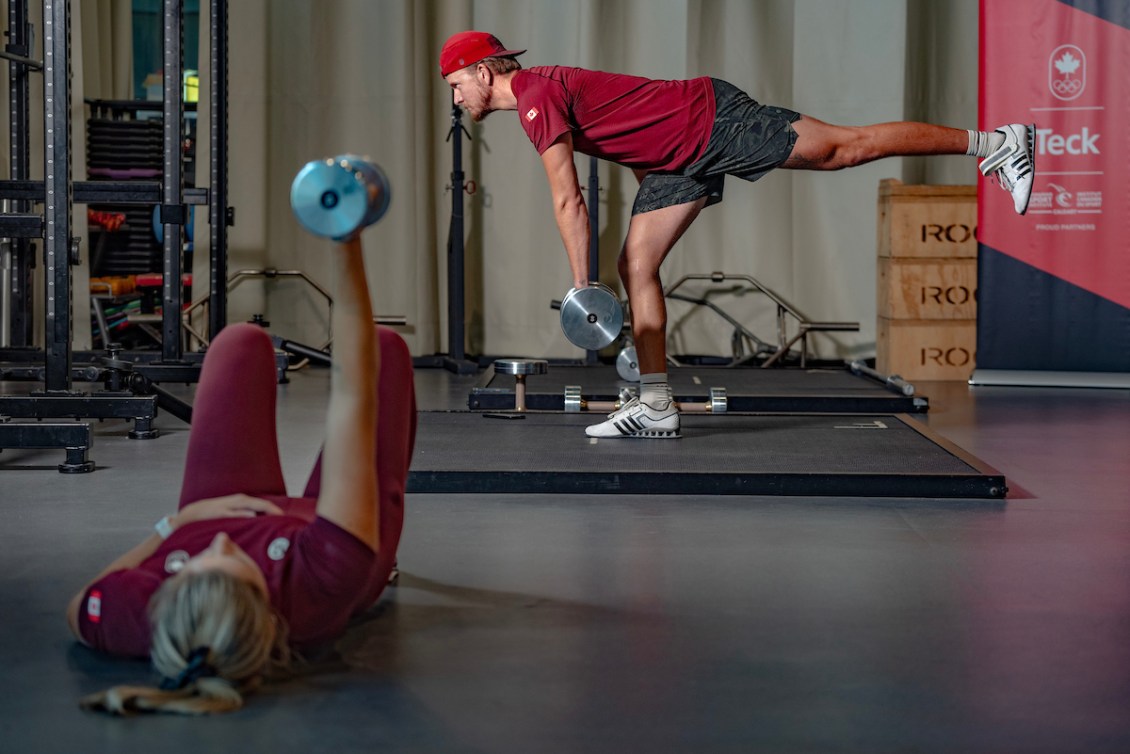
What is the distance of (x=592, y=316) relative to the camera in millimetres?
3674

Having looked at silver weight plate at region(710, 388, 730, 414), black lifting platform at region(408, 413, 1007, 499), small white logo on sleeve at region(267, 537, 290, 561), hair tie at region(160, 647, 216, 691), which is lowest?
hair tie at region(160, 647, 216, 691)

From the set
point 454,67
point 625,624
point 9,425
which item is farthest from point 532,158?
point 625,624

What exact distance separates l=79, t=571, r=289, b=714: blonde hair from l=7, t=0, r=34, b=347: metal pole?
155 inches

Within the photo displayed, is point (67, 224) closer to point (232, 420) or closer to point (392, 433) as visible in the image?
point (232, 420)

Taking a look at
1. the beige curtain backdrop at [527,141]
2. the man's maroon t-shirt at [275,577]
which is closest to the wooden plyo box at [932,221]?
the beige curtain backdrop at [527,141]

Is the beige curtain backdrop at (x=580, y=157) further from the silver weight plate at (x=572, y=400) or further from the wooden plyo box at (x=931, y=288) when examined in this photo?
the silver weight plate at (x=572, y=400)

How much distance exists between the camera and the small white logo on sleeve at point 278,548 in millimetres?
1669

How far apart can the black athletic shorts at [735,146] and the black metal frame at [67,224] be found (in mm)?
A: 1770

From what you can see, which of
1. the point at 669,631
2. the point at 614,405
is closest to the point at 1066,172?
the point at 614,405

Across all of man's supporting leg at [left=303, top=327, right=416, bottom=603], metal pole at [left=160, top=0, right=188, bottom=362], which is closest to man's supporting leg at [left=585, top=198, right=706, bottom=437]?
man's supporting leg at [left=303, top=327, right=416, bottom=603]

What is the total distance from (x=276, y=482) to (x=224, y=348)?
8.8 inches

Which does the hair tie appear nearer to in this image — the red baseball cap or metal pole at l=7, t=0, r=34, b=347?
the red baseball cap

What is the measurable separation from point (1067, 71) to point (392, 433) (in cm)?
479

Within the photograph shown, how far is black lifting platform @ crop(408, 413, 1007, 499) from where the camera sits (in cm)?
318
